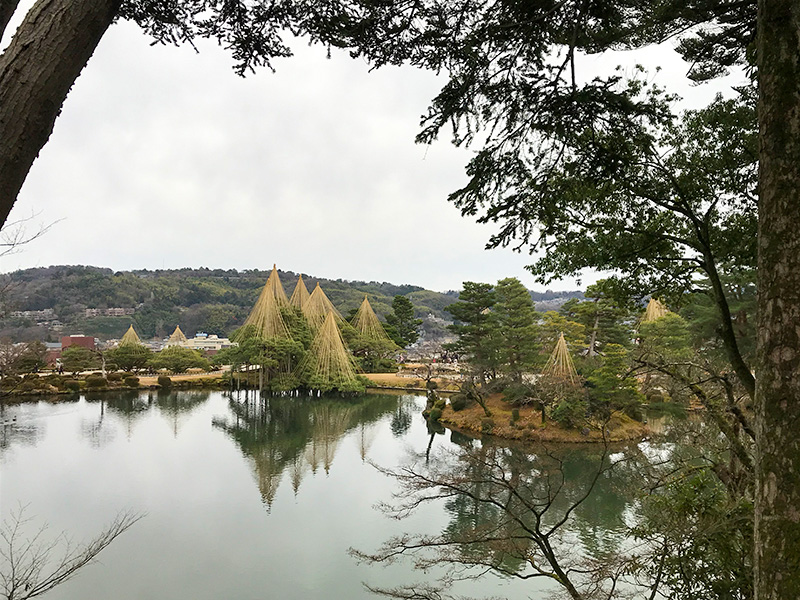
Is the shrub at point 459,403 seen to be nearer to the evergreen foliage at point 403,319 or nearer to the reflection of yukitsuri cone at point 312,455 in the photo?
the reflection of yukitsuri cone at point 312,455

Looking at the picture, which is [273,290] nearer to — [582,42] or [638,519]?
[638,519]

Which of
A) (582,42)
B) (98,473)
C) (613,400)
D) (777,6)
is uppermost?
(582,42)

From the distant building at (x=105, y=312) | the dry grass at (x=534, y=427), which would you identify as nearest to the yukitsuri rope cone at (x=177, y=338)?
the dry grass at (x=534, y=427)

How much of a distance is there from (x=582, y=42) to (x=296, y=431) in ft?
39.8

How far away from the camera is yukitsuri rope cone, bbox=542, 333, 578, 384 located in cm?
1262

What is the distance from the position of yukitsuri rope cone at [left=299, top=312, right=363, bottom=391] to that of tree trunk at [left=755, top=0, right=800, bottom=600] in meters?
17.4

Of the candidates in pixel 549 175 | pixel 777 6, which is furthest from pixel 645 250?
pixel 777 6

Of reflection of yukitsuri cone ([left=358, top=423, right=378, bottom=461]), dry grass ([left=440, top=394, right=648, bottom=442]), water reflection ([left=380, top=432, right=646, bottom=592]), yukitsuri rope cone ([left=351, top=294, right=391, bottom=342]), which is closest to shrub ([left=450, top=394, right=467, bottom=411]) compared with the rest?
dry grass ([left=440, top=394, right=648, bottom=442])

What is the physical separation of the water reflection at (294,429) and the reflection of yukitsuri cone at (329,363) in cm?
73

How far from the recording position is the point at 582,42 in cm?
275

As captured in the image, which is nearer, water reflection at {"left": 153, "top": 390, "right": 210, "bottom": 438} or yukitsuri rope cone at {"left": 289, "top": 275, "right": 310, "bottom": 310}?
water reflection at {"left": 153, "top": 390, "right": 210, "bottom": 438}

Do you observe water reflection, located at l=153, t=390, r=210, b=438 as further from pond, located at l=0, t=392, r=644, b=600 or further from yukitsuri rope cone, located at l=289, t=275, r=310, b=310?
yukitsuri rope cone, located at l=289, t=275, r=310, b=310

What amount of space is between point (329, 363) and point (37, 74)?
17.9 metres

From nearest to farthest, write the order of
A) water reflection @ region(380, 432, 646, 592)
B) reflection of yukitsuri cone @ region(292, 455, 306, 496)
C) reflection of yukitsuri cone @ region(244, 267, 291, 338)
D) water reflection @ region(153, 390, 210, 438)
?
1. water reflection @ region(380, 432, 646, 592)
2. reflection of yukitsuri cone @ region(292, 455, 306, 496)
3. water reflection @ region(153, 390, 210, 438)
4. reflection of yukitsuri cone @ region(244, 267, 291, 338)
